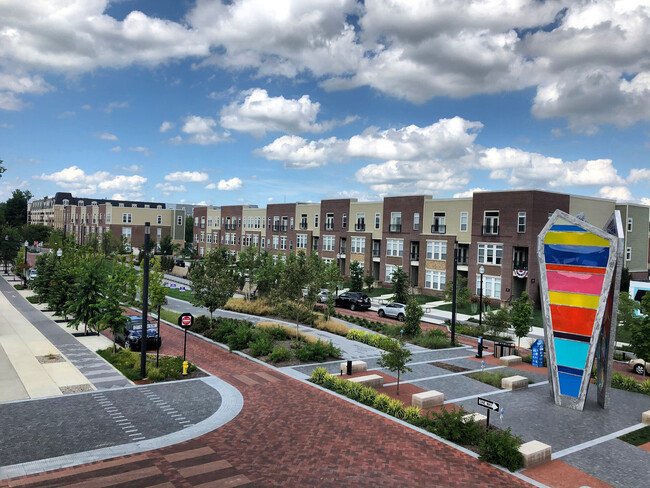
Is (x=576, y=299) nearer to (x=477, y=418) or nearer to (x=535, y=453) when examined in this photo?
(x=477, y=418)

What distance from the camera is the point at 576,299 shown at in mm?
18078

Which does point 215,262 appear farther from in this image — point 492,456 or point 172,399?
point 492,456

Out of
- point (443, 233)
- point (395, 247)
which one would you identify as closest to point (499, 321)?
point (443, 233)

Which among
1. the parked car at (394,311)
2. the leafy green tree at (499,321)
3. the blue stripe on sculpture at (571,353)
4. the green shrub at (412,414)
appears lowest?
the parked car at (394,311)

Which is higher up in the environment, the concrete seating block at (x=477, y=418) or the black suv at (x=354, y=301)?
the concrete seating block at (x=477, y=418)

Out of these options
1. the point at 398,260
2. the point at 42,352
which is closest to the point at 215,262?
the point at 42,352

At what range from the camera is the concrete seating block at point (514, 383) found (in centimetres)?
2016

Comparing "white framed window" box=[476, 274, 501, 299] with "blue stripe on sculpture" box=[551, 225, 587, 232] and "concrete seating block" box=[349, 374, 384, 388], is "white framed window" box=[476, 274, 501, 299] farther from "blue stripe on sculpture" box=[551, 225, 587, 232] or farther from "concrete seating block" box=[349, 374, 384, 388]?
"concrete seating block" box=[349, 374, 384, 388]

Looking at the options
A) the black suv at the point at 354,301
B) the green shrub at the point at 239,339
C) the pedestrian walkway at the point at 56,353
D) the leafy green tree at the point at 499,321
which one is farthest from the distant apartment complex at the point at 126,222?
the leafy green tree at the point at 499,321

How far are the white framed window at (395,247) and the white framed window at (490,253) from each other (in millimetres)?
10694

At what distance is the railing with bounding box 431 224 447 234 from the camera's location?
52.9m

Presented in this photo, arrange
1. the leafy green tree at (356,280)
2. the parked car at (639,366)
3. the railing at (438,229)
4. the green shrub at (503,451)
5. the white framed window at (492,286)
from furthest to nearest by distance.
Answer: the leafy green tree at (356,280) → the railing at (438,229) → the white framed window at (492,286) → the parked car at (639,366) → the green shrub at (503,451)

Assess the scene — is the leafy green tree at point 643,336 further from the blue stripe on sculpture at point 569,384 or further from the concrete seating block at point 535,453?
the concrete seating block at point 535,453

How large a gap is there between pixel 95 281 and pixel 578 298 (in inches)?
913
